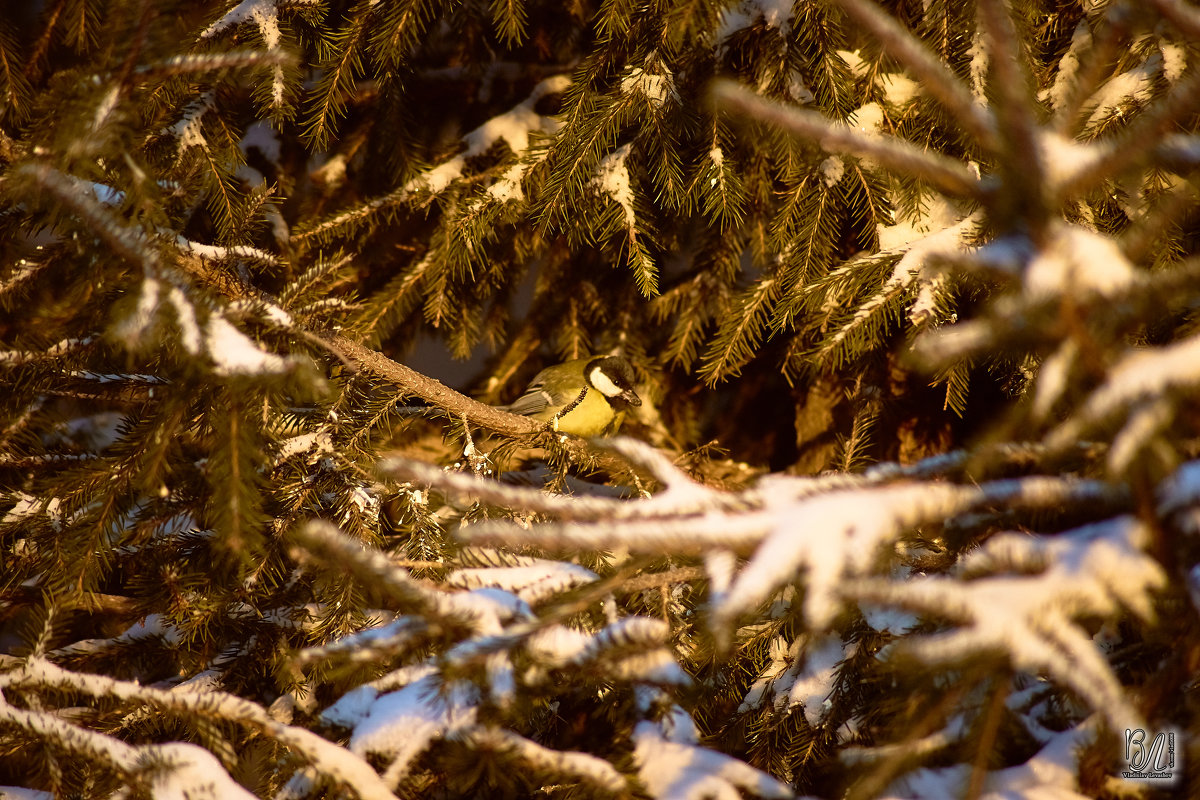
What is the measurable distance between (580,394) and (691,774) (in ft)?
7.43

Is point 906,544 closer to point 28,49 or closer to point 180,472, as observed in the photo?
point 180,472

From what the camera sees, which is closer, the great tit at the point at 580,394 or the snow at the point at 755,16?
the snow at the point at 755,16

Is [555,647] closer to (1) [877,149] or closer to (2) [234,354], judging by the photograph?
(2) [234,354]

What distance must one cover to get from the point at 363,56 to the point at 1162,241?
2.21 metres

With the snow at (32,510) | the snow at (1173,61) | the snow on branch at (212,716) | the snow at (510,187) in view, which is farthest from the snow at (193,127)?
the snow at (1173,61)

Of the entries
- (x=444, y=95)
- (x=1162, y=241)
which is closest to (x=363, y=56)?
(x=444, y=95)

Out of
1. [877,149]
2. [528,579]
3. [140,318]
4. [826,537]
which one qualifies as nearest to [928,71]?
[877,149]

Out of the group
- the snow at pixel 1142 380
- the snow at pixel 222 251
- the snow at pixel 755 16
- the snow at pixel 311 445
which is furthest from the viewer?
the snow at pixel 755 16

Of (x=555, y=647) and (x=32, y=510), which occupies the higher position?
(x=555, y=647)

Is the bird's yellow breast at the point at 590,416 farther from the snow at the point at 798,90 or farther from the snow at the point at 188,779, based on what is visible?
the snow at the point at 188,779

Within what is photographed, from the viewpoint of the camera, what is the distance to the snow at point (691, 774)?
3.50 ft

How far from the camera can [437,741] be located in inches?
48.9

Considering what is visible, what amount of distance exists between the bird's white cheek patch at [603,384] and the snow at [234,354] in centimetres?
205

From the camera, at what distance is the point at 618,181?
218 cm
